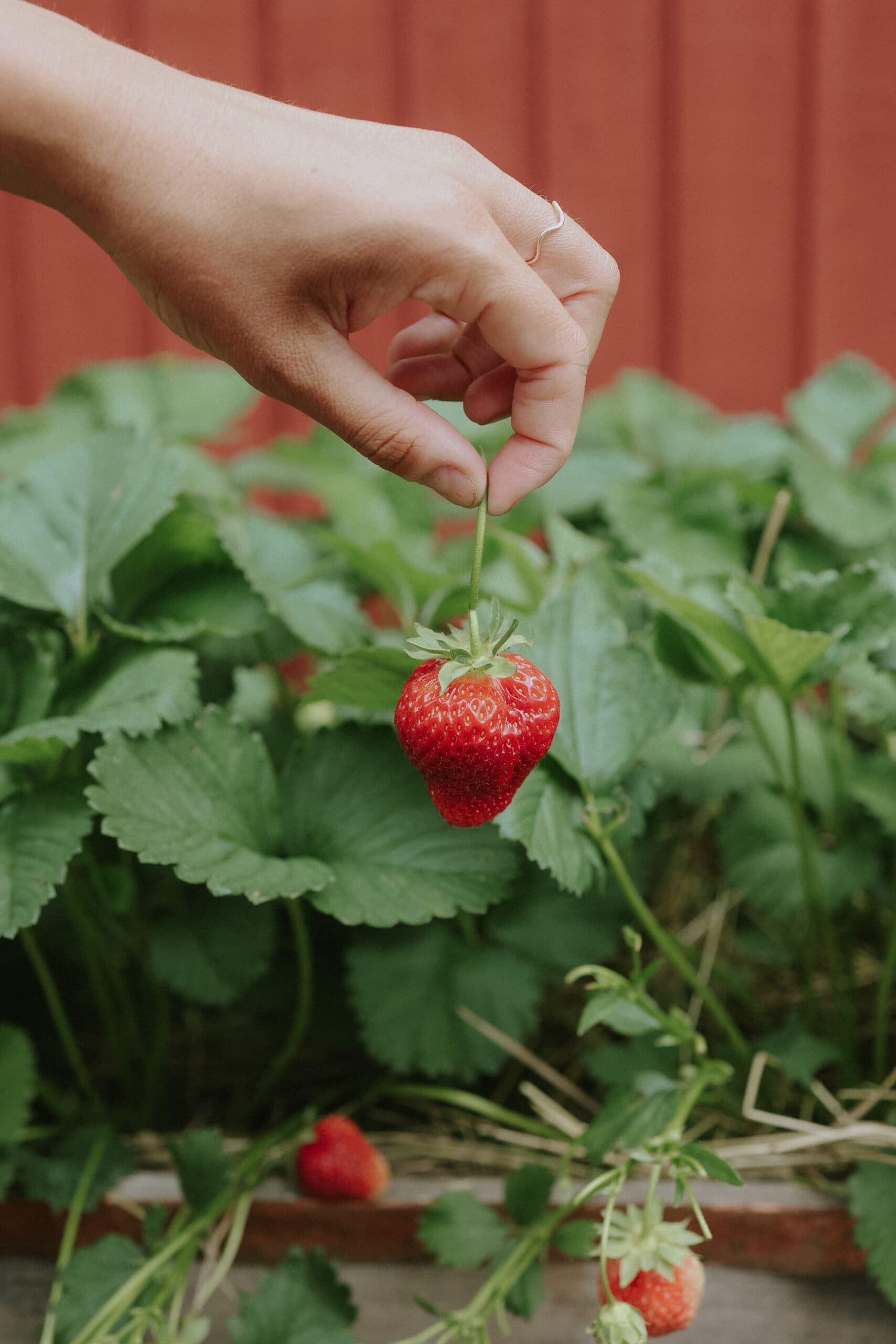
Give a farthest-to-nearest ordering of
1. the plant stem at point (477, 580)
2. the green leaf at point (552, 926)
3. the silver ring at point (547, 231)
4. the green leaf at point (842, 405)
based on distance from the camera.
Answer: the green leaf at point (842, 405)
the green leaf at point (552, 926)
the silver ring at point (547, 231)
the plant stem at point (477, 580)

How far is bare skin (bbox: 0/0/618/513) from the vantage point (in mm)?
485

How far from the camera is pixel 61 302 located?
1672mm

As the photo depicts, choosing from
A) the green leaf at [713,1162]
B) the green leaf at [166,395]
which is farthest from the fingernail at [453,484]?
the green leaf at [166,395]

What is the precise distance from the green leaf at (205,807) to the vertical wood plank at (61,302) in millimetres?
1191

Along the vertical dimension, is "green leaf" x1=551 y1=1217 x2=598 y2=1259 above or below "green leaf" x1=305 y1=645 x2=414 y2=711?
below

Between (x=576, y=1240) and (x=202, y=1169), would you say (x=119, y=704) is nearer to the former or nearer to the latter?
(x=202, y=1169)

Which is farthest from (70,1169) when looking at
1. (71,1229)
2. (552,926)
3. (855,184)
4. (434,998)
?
(855,184)

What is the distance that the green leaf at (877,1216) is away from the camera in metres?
0.65

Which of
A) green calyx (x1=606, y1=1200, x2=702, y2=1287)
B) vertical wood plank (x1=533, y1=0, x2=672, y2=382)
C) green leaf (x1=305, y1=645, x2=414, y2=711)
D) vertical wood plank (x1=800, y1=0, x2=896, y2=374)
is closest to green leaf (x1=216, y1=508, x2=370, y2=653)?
green leaf (x1=305, y1=645, x2=414, y2=711)

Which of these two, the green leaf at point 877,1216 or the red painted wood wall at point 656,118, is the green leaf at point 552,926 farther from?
the red painted wood wall at point 656,118

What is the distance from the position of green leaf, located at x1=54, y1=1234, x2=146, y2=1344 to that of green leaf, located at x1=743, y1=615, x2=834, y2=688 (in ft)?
1.77

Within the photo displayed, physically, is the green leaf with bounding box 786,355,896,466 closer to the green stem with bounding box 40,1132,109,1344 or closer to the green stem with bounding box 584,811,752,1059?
the green stem with bounding box 584,811,752,1059

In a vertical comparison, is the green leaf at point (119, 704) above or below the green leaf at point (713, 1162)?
above

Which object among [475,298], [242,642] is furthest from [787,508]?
[475,298]
